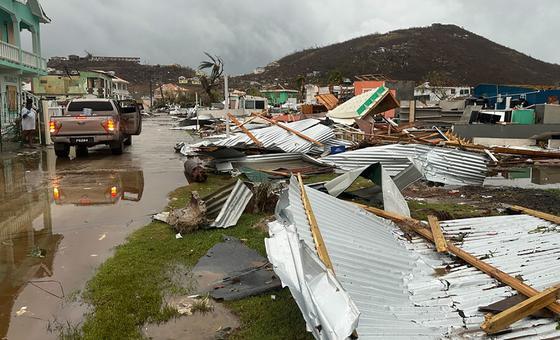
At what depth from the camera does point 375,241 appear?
4.80 meters

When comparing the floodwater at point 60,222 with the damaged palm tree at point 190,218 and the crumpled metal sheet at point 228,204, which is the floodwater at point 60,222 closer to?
the damaged palm tree at point 190,218

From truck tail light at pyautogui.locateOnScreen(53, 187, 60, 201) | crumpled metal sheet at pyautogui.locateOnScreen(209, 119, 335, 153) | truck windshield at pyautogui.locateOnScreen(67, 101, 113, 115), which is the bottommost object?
truck tail light at pyautogui.locateOnScreen(53, 187, 60, 201)

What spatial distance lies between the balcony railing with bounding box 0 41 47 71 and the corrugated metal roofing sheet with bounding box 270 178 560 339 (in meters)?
20.4

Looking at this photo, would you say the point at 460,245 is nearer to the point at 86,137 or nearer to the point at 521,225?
the point at 521,225

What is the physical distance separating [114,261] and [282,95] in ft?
213

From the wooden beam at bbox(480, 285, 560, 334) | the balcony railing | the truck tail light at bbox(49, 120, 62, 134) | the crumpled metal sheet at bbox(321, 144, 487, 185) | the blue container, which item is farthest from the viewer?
the balcony railing

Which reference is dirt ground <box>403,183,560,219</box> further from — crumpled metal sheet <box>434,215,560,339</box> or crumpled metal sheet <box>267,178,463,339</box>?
crumpled metal sheet <box>267,178,463,339</box>

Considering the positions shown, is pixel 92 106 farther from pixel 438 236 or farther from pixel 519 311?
pixel 519 311

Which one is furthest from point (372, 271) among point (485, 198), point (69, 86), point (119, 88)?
point (119, 88)

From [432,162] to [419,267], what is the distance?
7.39m

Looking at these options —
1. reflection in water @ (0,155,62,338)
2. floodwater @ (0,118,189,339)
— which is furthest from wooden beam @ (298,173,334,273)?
reflection in water @ (0,155,62,338)

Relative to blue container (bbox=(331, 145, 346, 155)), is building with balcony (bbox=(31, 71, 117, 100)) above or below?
above

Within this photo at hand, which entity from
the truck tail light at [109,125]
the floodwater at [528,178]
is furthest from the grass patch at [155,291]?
the truck tail light at [109,125]

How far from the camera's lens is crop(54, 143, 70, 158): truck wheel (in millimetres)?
Answer: 15297
